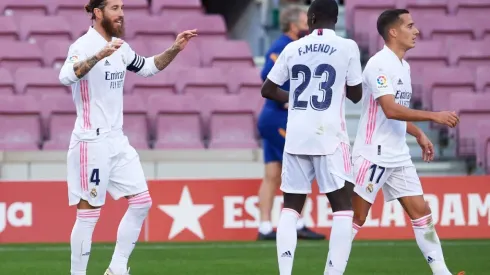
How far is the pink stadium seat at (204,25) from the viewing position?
52.1 feet

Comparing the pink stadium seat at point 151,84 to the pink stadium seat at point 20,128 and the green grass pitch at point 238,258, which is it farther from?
the green grass pitch at point 238,258

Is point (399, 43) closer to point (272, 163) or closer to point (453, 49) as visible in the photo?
point (272, 163)

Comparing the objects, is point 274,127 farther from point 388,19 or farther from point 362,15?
point 362,15

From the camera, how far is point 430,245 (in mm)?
8250

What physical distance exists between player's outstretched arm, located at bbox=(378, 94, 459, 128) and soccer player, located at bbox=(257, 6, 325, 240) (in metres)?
3.71

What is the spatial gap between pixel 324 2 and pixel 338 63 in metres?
0.41

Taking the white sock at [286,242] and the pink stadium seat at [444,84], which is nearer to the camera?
the white sock at [286,242]

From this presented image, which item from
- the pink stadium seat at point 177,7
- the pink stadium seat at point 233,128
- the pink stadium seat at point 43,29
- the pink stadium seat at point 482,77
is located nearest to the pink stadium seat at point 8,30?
the pink stadium seat at point 43,29

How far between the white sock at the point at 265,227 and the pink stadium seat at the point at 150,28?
14.0 feet

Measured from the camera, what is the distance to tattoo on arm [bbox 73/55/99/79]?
25.8 ft

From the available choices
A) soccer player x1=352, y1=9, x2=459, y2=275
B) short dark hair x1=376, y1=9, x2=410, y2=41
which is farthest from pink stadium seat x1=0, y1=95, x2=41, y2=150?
short dark hair x1=376, y1=9, x2=410, y2=41

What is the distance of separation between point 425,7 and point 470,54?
1.39m

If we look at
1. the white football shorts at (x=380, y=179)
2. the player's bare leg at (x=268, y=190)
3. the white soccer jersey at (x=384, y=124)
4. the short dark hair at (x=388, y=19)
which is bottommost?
the player's bare leg at (x=268, y=190)

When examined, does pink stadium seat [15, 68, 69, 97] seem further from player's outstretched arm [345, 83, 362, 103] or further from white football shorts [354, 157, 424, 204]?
player's outstretched arm [345, 83, 362, 103]
